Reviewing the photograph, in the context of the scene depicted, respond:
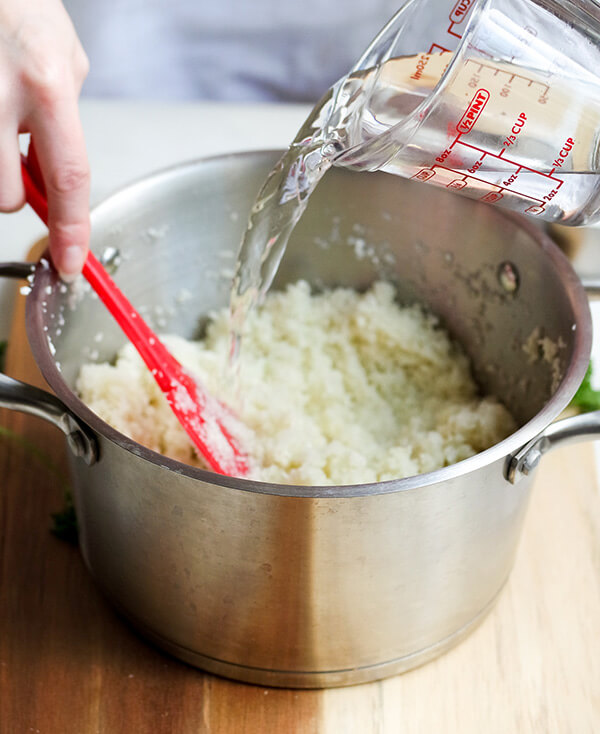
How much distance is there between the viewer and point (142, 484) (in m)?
0.77

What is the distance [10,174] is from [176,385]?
29cm

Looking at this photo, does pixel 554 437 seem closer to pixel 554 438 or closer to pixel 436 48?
pixel 554 438

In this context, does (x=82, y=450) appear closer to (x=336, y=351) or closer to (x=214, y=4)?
(x=336, y=351)

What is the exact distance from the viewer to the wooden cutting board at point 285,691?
0.87 metres

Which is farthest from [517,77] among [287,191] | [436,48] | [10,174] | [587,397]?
[587,397]

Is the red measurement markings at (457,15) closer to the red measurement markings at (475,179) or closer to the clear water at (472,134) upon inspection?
the clear water at (472,134)

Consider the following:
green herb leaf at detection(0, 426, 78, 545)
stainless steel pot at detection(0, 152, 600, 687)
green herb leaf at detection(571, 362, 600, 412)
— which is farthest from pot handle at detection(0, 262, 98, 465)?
green herb leaf at detection(571, 362, 600, 412)

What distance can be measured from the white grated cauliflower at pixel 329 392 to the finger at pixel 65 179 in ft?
0.70

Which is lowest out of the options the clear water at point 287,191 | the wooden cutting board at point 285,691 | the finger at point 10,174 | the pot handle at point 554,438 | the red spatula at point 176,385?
the wooden cutting board at point 285,691

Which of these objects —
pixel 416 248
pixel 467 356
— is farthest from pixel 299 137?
pixel 467 356

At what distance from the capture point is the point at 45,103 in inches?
30.1

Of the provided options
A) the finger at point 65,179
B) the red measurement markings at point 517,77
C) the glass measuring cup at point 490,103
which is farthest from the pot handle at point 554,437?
the finger at point 65,179

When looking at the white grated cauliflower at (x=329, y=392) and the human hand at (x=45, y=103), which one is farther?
the white grated cauliflower at (x=329, y=392)

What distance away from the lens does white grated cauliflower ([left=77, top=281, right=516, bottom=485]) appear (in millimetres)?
990
